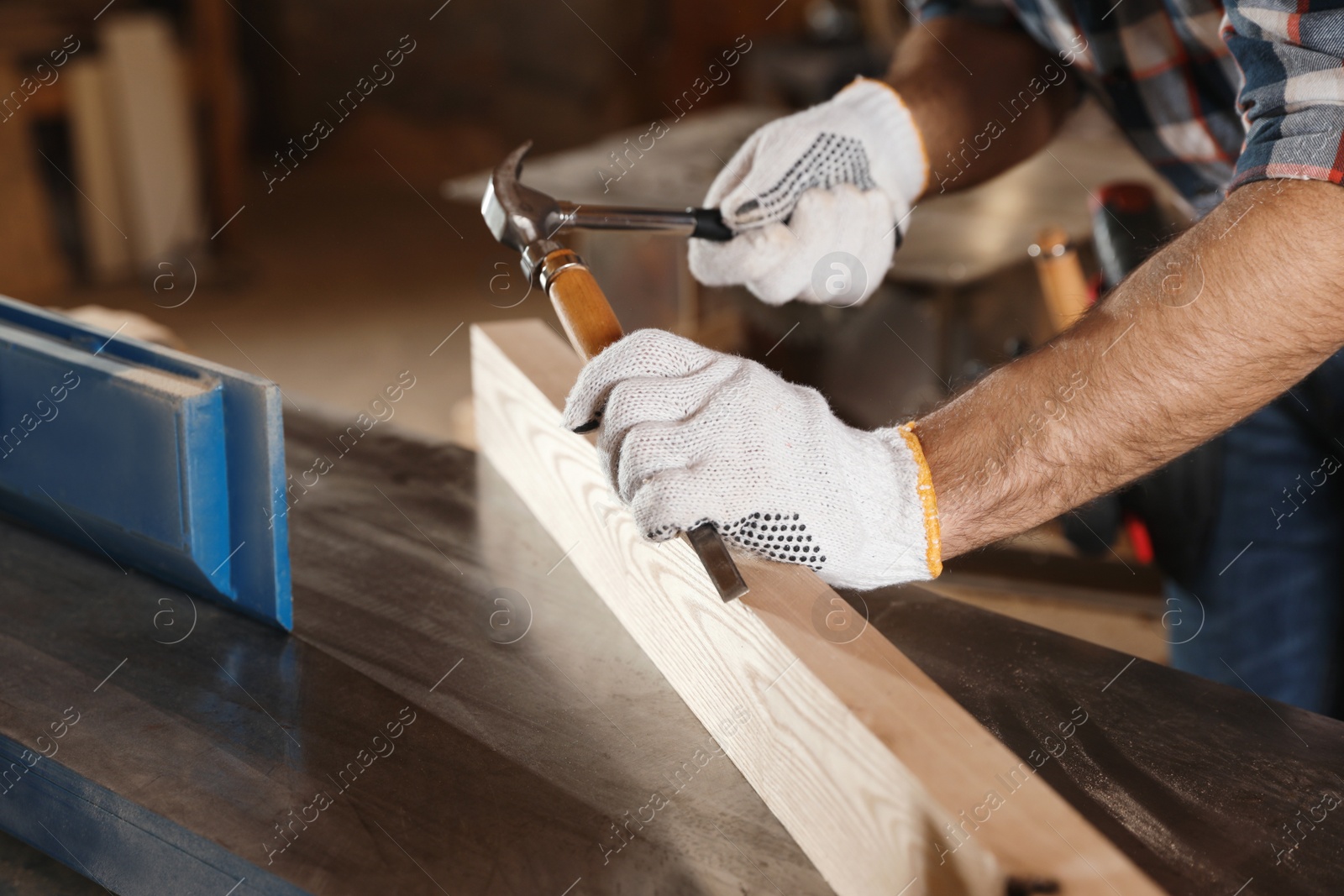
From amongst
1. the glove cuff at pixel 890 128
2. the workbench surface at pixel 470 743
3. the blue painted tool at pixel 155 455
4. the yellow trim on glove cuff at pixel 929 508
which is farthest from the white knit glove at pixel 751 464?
the glove cuff at pixel 890 128

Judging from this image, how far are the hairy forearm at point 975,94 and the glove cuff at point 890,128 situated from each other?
20 millimetres

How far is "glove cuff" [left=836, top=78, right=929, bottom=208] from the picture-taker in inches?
50.3

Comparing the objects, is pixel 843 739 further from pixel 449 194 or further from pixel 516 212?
pixel 449 194

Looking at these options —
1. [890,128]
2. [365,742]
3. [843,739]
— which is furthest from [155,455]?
[890,128]

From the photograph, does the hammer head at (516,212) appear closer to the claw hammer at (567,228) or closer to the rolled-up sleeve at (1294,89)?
the claw hammer at (567,228)

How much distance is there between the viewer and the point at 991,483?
2.93 ft

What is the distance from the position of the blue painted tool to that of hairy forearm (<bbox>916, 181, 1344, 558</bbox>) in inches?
23.3

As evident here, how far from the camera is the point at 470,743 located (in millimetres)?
850

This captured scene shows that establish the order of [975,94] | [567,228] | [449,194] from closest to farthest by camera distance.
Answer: [567,228] → [975,94] → [449,194]

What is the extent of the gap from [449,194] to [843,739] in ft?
7.93

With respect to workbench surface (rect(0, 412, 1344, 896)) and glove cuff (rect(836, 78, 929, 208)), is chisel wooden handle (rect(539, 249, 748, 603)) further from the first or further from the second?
glove cuff (rect(836, 78, 929, 208))

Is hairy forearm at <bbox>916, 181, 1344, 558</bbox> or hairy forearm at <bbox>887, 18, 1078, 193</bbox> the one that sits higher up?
hairy forearm at <bbox>887, 18, 1078, 193</bbox>

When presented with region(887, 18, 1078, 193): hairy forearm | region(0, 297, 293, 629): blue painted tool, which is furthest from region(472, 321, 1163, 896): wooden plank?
region(887, 18, 1078, 193): hairy forearm

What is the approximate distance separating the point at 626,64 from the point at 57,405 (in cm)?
466
